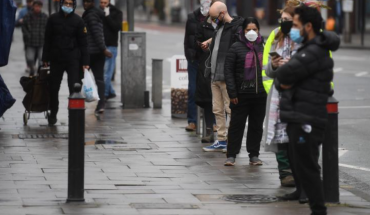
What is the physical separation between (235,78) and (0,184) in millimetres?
2824

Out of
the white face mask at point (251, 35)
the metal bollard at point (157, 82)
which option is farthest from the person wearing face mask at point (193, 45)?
the metal bollard at point (157, 82)

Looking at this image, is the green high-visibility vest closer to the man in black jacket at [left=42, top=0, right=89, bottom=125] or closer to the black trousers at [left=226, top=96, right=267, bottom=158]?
the black trousers at [left=226, top=96, right=267, bottom=158]

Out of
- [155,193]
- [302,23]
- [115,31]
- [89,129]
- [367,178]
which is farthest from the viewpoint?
[115,31]

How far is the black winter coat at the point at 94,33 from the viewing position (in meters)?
15.3

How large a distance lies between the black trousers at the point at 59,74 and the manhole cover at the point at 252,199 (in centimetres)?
574

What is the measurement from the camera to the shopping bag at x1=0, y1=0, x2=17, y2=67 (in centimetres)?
1341

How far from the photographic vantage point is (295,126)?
767cm

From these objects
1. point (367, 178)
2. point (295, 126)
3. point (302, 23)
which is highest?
point (302, 23)

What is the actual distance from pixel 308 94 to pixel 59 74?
7.26m

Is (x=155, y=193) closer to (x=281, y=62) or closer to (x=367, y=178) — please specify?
(x=281, y=62)

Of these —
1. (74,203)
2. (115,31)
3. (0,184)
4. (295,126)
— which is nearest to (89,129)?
(115,31)

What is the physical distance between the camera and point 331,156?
8.54 m

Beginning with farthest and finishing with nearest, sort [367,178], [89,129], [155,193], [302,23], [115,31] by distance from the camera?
[115,31] < [89,129] < [367,178] < [155,193] < [302,23]

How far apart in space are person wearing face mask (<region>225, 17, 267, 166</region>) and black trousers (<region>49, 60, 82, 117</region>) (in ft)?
13.2
